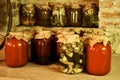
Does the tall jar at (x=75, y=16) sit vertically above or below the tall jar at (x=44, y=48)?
above

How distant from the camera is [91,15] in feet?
5.99

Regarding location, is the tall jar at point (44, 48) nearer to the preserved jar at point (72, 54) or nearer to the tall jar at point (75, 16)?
the preserved jar at point (72, 54)

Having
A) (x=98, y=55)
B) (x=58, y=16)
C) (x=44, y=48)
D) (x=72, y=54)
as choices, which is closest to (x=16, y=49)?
(x=44, y=48)

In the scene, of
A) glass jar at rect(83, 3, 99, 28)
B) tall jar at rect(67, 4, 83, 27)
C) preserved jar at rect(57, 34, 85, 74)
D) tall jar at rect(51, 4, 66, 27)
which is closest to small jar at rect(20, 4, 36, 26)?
tall jar at rect(51, 4, 66, 27)

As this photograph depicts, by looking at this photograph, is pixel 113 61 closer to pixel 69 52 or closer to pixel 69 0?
pixel 69 52

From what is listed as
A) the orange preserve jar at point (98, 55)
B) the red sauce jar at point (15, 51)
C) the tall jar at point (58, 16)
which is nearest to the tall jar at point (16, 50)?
the red sauce jar at point (15, 51)

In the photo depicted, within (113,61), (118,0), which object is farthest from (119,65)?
(118,0)

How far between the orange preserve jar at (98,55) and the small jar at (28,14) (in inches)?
35.7

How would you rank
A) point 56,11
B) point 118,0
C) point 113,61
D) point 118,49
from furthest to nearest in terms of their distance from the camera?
point 56,11, point 118,49, point 118,0, point 113,61

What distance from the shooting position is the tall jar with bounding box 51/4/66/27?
1.86m

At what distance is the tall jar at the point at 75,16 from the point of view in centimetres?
185

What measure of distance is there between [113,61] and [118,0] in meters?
0.46

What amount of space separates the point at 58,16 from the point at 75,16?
0.46 feet

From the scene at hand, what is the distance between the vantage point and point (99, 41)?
1.11 m
